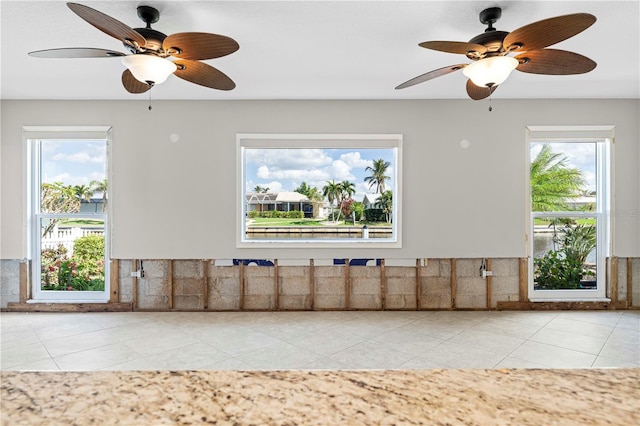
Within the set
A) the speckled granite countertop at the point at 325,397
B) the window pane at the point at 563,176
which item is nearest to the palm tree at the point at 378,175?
the window pane at the point at 563,176

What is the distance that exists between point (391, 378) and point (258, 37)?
2.73m

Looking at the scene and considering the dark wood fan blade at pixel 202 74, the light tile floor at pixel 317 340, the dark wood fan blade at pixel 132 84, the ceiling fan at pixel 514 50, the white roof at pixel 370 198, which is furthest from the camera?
the white roof at pixel 370 198

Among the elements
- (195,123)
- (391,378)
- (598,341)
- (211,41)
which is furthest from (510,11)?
(195,123)

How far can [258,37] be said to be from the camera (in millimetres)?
2656

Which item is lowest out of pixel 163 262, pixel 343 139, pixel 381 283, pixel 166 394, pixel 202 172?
pixel 381 283

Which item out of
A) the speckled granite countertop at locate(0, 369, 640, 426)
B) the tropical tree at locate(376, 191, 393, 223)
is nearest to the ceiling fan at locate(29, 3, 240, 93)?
the speckled granite countertop at locate(0, 369, 640, 426)

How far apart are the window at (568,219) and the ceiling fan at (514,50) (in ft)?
6.97

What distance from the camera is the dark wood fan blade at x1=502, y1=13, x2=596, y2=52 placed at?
1.75 meters

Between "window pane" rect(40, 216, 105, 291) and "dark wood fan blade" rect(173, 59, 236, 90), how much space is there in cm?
267

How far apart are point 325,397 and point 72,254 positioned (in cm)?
485

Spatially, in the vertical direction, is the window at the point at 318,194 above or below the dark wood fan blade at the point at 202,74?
below

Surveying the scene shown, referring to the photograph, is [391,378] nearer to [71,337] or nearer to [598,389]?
[598,389]

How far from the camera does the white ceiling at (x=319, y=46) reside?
89.4 inches

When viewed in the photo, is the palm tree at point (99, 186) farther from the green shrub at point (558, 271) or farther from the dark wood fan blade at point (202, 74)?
the green shrub at point (558, 271)
